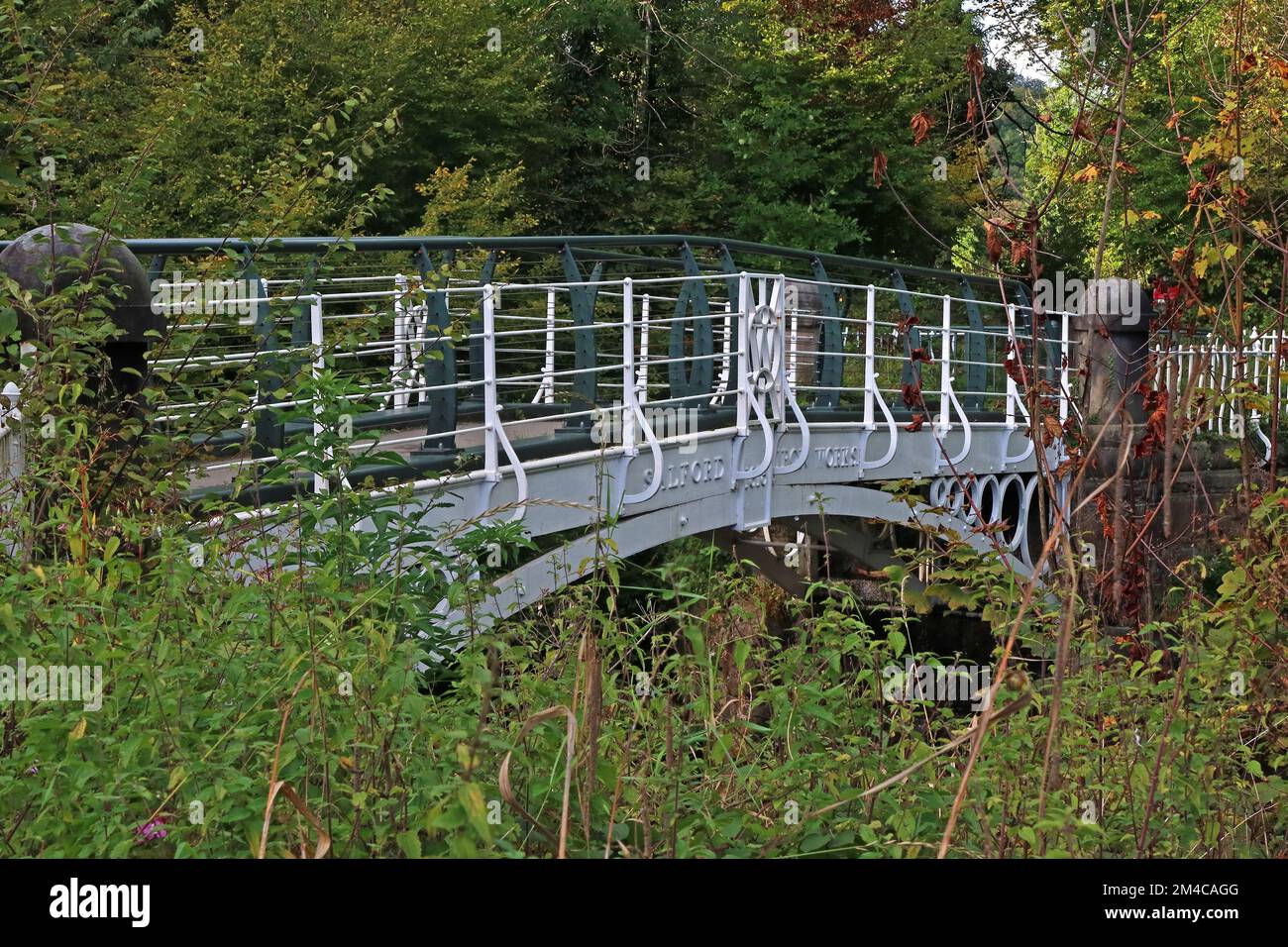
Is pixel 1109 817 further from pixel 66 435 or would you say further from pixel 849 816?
pixel 66 435

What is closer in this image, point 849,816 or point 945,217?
point 849,816

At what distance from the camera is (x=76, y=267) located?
4477 millimetres

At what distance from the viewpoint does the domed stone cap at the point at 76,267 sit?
14.7 feet

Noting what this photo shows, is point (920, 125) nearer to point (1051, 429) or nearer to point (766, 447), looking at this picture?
point (1051, 429)

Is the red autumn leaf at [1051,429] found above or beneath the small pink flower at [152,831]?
above

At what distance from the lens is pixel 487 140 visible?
24188 mm

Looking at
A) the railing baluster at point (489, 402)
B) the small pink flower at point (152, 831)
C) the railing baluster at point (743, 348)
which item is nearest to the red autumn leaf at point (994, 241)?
the small pink flower at point (152, 831)

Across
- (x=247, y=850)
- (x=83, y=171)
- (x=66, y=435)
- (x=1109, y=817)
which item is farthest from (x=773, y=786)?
(x=83, y=171)

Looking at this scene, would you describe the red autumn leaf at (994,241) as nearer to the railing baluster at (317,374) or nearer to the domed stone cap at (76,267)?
the railing baluster at (317,374)

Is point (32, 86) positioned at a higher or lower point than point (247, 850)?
higher

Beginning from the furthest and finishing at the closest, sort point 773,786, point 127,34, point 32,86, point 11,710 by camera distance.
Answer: point 127,34 → point 32,86 → point 773,786 → point 11,710

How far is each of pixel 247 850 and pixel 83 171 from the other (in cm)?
2031

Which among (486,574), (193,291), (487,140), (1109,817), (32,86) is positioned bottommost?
(1109,817)

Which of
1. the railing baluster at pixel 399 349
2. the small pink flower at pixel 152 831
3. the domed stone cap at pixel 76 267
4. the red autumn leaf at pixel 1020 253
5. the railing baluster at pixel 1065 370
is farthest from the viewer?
the railing baluster at pixel 399 349
